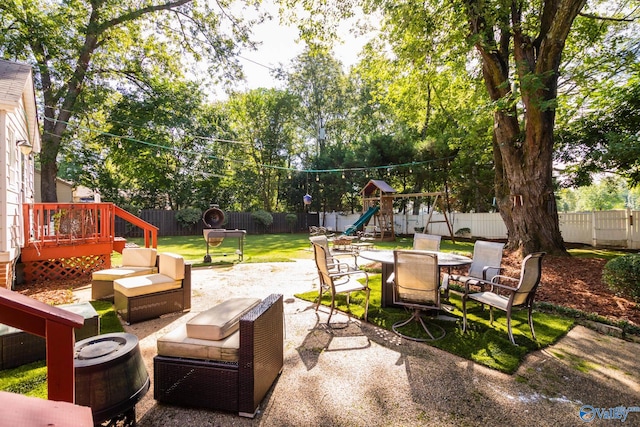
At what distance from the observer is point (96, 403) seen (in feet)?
5.57

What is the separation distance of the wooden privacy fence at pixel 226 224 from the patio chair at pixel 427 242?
51.1 ft

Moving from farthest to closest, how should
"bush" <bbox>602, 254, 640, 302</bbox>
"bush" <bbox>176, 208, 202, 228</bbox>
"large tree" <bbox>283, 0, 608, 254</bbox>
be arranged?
"bush" <bbox>176, 208, 202, 228</bbox>
"large tree" <bbox>283, 0, 608, 254</bbox>
"bush" <bbox>602, 254, 640, 302</bbox>


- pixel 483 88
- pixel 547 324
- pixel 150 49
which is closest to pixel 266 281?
pixel 547 324

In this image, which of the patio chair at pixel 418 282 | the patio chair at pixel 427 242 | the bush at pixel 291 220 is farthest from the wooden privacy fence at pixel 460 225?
the patio chair at pixel 418 282

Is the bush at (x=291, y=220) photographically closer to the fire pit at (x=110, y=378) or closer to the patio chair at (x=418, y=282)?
the patio chair at (x=418, y=282)

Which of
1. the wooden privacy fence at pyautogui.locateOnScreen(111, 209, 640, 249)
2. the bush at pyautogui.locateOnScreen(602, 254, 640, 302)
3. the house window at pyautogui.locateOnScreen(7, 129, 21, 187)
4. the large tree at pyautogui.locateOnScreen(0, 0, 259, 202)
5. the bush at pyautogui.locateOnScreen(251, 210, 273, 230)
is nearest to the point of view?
the bush at pyautogui.locateOnScreen(602, 254, 640, 302)

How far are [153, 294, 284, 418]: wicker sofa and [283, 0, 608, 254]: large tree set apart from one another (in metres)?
7.16

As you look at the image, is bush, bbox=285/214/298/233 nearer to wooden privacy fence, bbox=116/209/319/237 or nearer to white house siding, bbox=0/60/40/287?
wooden privacy fence, bbox=116/209/319/237

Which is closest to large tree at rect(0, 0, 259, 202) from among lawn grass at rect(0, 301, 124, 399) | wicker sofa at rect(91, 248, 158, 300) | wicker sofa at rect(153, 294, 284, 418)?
wicker sofa at rect(91, 248, 158, 300)

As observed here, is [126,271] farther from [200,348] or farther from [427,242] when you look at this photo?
[427,242]

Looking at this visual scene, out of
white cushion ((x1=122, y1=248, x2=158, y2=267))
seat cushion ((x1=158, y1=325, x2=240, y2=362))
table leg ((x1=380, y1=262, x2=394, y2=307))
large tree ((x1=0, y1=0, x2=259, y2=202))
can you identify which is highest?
large tree ((x1=0, y1=0, x2=259, y2=202))

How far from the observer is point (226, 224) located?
19594 millimetres

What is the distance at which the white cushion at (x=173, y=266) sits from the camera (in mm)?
4148

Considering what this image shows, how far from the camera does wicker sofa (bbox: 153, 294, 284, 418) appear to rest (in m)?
2.02
